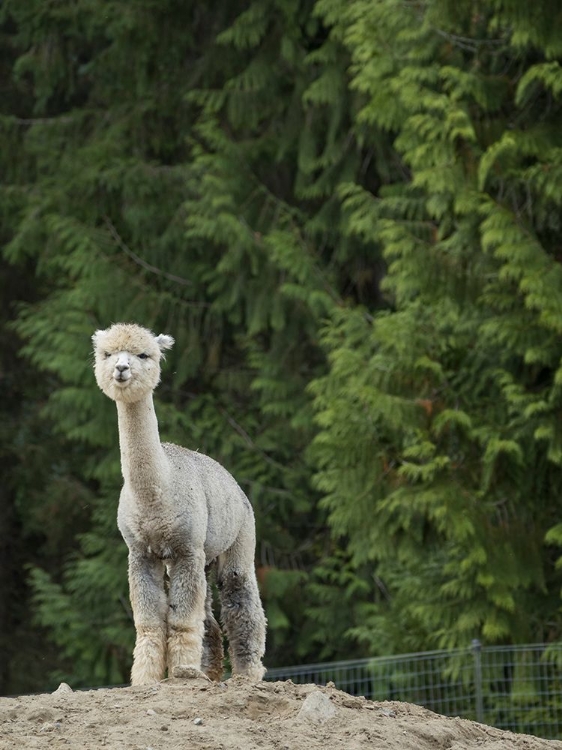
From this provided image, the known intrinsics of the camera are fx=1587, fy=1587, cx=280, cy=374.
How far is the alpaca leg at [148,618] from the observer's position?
27.1 feet

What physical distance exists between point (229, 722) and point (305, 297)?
10.7m

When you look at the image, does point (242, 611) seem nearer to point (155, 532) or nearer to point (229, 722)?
point (155, 532)

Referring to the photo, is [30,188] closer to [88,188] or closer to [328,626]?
[88,188]

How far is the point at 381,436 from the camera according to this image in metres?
13.9

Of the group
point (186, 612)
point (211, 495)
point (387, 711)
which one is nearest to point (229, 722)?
point (387, 711)

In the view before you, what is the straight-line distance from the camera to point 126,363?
812 centimetres

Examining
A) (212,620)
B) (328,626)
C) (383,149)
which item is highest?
(383,149)

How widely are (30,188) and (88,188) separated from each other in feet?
4.86

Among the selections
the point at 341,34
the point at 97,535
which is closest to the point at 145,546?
the point at 341,34

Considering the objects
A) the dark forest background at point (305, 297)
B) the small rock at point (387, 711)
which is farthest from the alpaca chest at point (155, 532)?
the dark forest background at point (305, 297)

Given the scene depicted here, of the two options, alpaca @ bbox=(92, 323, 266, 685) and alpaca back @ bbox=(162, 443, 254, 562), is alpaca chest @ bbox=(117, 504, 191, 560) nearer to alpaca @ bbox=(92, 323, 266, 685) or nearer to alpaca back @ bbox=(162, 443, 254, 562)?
alpaca @ bbox=(92, 323, 266, 685)

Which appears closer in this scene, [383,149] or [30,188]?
[383,149]

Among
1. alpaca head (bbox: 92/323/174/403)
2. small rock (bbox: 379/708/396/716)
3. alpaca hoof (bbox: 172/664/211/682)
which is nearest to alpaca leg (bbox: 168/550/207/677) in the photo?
alpaca hoof (bbox: 172/664/211/682)

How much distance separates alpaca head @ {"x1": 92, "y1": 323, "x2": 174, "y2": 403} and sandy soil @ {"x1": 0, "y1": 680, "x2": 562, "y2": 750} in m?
1.50
